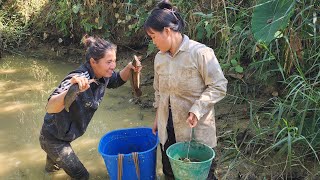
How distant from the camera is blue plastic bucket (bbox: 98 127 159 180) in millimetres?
2752

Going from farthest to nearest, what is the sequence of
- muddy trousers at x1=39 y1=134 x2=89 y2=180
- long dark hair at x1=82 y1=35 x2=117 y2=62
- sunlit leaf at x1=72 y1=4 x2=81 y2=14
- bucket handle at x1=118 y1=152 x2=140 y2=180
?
sunlit leaf at x1=72 y1=4 x2=81 y2=14
muddy trousers at x1=39 y1=134 x2=89 y2=180
long dark hair at x1=82 y1=35 x2=117 y2=62
bucket handle at x1=118 y1=152 x2=140 y2=180

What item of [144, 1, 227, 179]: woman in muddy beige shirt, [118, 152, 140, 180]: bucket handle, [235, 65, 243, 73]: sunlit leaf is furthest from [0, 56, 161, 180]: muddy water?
[235, 65, 243, 73]: sunlit leaf

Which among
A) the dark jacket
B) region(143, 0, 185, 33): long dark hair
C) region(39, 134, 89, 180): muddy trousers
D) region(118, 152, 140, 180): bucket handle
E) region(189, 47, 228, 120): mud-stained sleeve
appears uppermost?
region(143, 0, 185, 33): long dark hair

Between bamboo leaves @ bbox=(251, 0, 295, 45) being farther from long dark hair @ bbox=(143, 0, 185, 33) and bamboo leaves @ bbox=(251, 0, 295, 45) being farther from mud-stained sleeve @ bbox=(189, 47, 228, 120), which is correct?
long dark hair @ bbox=(143, 0, 185, 33)

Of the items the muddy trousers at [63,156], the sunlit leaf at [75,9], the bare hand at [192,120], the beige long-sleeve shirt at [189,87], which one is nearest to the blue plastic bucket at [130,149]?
the beige long-sleeve shirt at [189,87]

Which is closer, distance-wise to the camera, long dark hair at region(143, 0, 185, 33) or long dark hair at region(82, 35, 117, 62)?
long dark hair at region(143, 0, 185, 33)

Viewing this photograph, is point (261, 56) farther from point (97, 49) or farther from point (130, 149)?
point (97, 49)

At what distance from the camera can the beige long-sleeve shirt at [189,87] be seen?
2.54 m

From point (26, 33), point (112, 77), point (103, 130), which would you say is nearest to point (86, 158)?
point (103, 130)

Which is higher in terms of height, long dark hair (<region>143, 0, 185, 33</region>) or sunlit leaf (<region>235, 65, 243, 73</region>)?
long dark hair (<region>143, 0, 185, 33</region>)

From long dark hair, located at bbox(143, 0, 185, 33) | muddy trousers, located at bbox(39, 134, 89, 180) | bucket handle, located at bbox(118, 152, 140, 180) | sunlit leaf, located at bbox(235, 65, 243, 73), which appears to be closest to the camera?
long dark hair, located at bbox(143, 0, 185, 33)

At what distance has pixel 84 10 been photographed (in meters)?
5.79

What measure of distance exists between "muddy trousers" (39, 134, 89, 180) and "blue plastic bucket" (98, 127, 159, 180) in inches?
11.7

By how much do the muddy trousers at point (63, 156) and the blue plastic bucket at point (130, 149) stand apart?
0.30m
